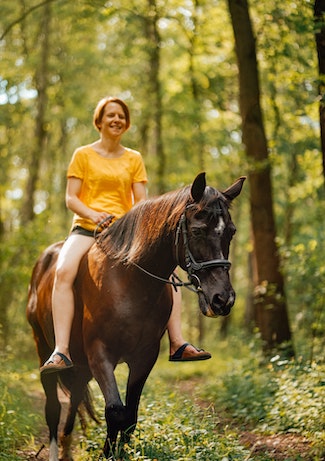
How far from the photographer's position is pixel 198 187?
434 centimetres

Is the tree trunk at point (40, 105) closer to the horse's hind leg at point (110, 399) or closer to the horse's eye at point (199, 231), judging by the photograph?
the horse's hind leg at point (110, 399)

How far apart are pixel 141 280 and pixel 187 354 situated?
0.80m

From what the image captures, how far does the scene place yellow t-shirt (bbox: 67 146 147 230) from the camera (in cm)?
575

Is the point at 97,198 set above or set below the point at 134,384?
above

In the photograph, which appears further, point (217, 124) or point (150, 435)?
point (217, 124)

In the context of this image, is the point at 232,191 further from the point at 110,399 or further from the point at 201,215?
the point at 110,399

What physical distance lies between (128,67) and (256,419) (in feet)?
50.7

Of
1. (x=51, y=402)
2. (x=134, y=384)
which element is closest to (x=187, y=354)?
(x=134, y=384)

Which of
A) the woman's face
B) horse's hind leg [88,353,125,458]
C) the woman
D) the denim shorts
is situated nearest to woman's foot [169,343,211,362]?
the woman

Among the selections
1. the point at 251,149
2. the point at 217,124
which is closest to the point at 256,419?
the point at 251,149

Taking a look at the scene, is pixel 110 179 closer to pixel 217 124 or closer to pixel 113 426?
pixel 113 426

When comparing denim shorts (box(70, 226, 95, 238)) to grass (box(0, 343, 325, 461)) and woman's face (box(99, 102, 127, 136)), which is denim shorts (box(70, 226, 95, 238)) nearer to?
woman's face (box(99, 102, 127, 136))

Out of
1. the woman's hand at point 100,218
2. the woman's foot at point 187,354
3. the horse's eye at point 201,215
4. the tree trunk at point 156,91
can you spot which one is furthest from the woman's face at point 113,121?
the tree trunk at point 156,91

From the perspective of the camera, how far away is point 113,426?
15.8ft
